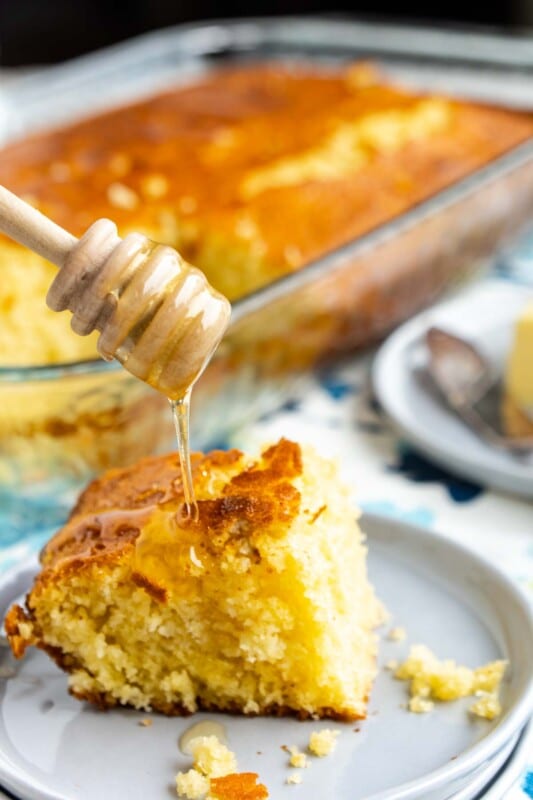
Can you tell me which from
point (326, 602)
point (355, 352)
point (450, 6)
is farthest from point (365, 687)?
point (450, 6)

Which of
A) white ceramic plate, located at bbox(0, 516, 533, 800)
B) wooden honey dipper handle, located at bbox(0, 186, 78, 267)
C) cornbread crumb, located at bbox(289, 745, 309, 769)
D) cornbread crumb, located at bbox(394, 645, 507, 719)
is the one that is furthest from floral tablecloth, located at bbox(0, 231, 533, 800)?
wooden honey dipper handle, located at bbox(0, 186, 78, 267)

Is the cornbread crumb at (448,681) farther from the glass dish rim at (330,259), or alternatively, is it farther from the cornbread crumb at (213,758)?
the glass dish rim at (330,259)

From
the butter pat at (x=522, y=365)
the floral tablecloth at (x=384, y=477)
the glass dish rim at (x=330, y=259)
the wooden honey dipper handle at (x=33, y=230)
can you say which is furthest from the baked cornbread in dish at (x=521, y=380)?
the wooden honey dipper handle at (x=33, y=230)

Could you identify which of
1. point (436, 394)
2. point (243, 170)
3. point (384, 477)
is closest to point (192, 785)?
point (384, 477)

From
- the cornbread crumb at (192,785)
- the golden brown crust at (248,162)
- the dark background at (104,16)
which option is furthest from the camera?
the dark background at (104,16)

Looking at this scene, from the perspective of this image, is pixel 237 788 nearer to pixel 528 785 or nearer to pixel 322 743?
pixel 322 743
